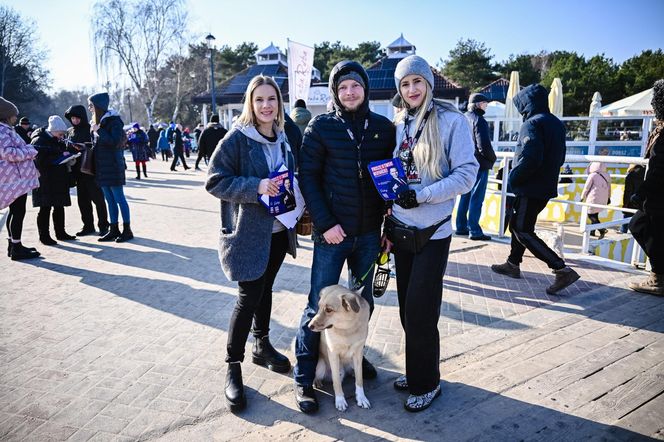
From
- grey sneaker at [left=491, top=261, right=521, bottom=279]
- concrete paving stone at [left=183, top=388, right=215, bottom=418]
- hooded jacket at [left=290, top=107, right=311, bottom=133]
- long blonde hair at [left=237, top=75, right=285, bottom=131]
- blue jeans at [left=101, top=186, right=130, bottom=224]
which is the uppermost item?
hooded jacket at [left=290, top=107, right=311, bottom=133]

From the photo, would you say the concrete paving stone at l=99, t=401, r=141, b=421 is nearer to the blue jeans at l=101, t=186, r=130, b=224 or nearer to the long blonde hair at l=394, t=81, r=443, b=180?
the long blonde hair at l=394, t=81, r=443, b=180

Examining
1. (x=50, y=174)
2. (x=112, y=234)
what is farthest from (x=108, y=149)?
(x=112, y=234)

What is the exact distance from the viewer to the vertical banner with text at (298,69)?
10.1 meters

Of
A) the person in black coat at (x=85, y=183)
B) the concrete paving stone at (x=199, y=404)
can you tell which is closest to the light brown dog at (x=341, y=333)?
the concrete paving stone at (x=199, y=404)

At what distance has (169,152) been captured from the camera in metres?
27.6

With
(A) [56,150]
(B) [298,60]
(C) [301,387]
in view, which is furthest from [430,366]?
(B) [298,60]

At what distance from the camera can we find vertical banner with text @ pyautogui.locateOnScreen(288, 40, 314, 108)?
10062 millimetres

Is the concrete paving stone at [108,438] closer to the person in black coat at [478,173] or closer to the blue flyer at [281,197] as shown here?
the blue flyer at [281,197]

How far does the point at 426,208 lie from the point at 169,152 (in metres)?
27.8

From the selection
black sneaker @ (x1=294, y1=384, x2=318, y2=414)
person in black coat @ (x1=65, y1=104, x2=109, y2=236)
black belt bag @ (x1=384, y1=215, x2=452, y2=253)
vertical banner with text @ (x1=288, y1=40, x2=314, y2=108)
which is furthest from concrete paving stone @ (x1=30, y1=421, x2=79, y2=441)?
vertical banner with text @ (x1=288, y1=40, x2=314, y2=108)

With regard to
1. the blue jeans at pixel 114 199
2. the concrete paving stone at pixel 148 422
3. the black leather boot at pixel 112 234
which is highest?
the blue jeans at pixel 114 199

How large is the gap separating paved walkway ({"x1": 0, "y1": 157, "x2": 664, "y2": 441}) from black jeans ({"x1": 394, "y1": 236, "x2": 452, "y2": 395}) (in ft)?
0.78

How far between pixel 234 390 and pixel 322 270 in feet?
3.33

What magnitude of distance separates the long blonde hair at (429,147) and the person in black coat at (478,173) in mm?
4195
